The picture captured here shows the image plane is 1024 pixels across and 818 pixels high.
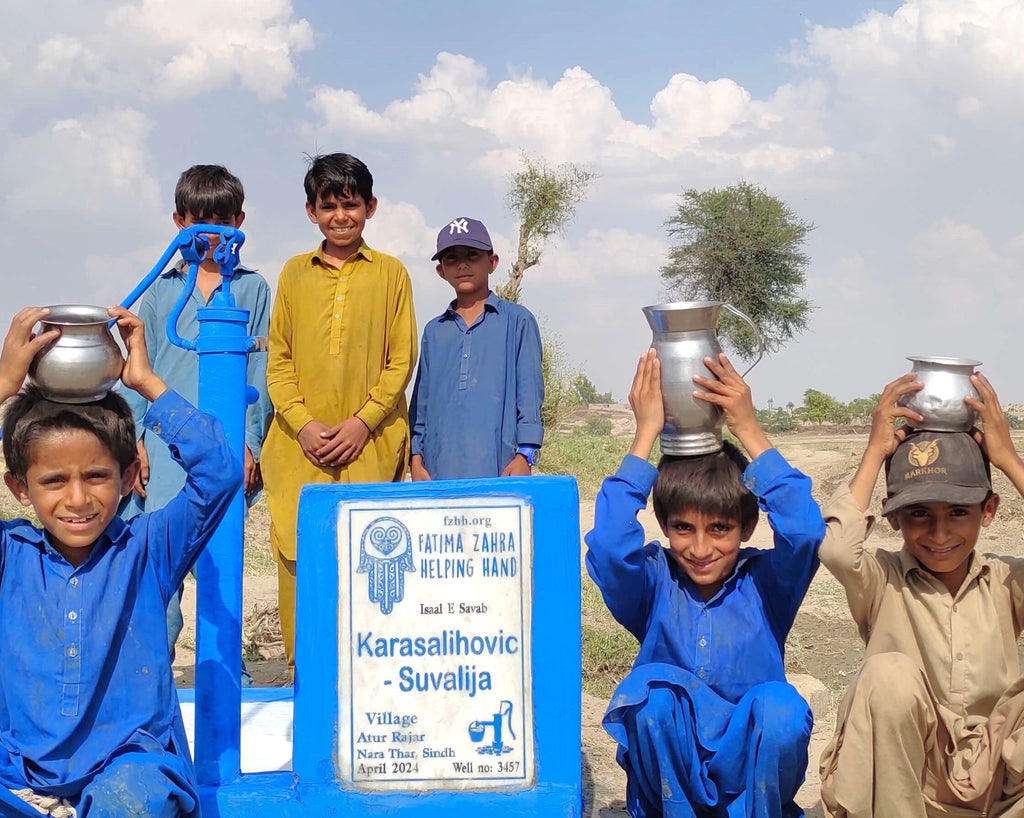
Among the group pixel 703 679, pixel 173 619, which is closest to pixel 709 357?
pixel 703 679

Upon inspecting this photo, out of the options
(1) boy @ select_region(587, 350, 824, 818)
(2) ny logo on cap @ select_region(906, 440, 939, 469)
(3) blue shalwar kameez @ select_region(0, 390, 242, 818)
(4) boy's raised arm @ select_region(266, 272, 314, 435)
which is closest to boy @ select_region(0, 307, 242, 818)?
(3) blue shalwar kameez @ select_region(0, 390, 242, 818)

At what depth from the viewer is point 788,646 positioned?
19.5 ft

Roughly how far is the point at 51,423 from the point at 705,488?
160cm

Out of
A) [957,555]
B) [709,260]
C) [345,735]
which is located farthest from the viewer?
[709,260]

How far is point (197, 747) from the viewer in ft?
8.40

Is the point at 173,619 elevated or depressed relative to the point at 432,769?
elevated

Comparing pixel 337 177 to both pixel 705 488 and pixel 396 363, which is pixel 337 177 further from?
pixel 705 488

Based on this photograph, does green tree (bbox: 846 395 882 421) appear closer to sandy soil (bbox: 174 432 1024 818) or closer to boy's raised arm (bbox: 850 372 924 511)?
sandy soil (bbox: 174 432 1024 818)

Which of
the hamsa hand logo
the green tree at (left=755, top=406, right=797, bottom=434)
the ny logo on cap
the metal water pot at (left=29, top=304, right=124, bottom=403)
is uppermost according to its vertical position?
the green tree at (left=755, top=406, right=797, bottom=434)

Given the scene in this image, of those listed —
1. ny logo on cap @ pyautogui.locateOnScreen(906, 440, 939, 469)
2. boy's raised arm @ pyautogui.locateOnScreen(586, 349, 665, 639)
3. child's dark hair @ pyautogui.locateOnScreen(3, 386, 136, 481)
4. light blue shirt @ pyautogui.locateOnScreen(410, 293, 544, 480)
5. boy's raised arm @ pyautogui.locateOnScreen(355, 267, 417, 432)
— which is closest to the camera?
child's dark hair @ pyautogui.locateOnScreen(3, 386, 136, 481)

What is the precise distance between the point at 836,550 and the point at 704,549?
344 millimetres

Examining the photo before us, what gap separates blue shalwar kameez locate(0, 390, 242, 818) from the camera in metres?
2.31

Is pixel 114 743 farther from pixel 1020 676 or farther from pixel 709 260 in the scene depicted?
pixel 709 260

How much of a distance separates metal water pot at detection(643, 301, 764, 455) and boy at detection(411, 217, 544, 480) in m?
1.19
